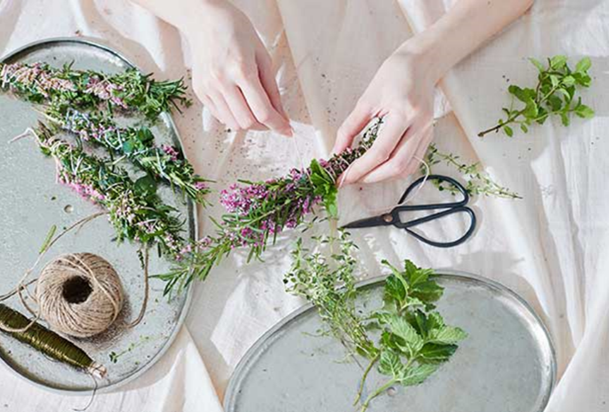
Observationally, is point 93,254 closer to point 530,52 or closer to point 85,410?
point 85,410

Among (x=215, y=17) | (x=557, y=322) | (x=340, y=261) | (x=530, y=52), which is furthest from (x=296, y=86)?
(x=557, y=322)

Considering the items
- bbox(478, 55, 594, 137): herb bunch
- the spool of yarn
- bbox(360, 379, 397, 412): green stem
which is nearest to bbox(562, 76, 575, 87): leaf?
bbox(478, 55, 594, 137): herb bunch

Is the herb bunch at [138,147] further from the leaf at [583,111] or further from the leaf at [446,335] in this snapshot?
the leaf at [583,111]

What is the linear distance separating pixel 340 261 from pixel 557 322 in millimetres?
393

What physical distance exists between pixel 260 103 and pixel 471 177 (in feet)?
1.33

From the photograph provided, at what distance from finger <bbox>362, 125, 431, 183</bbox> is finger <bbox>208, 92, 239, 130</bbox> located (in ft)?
0.83

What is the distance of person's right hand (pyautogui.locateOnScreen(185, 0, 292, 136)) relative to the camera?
1.42 metres

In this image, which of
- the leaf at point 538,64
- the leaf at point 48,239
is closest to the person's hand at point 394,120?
the leaf at point 538,64

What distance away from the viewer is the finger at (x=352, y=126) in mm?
1433

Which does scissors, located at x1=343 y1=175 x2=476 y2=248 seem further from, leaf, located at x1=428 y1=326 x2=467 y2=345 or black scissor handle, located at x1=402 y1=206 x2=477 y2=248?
leaf, located at x1=428 y1=326 x2=467 y2=345

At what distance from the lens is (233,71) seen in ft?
4.63

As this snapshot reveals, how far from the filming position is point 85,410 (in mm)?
1452

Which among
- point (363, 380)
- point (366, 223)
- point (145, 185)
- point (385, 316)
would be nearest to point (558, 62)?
point (366, 223)

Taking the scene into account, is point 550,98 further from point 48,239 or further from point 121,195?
point 48,239
